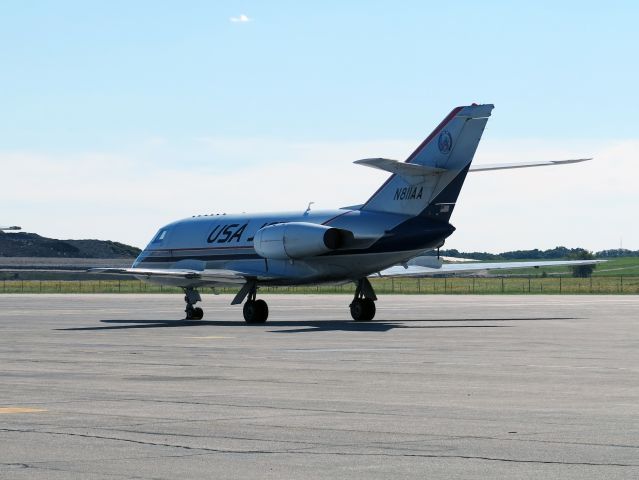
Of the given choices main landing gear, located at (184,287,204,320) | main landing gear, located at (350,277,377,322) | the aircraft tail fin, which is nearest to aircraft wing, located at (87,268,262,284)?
main landing gear, located at (184,287,204,320)

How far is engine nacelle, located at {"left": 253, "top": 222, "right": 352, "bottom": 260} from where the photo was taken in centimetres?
4003

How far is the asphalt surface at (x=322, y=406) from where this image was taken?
11.1m

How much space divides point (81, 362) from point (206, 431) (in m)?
10.8

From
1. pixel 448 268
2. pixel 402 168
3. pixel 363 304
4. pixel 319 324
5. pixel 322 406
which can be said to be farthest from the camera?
pixel 448 268

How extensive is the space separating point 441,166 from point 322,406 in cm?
2340

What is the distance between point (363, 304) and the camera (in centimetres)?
4250

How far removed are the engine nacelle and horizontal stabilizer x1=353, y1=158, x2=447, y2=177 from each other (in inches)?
120

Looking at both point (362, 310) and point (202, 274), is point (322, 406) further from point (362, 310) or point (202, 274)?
point (202, 274)

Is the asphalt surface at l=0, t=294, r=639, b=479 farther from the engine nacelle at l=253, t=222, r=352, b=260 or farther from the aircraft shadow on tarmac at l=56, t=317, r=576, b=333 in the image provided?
the engine nacelle at l=253, t=222, r=352, b=260

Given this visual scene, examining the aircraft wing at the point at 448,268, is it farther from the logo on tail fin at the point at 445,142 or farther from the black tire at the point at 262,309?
the logo on tail fin at the point at 445,142

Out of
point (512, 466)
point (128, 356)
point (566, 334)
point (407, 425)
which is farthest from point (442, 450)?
point (566, 334)

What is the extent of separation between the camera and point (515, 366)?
22.2m

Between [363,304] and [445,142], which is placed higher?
[445,142]

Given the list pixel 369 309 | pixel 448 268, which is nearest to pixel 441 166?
Result: pixel 369 309
